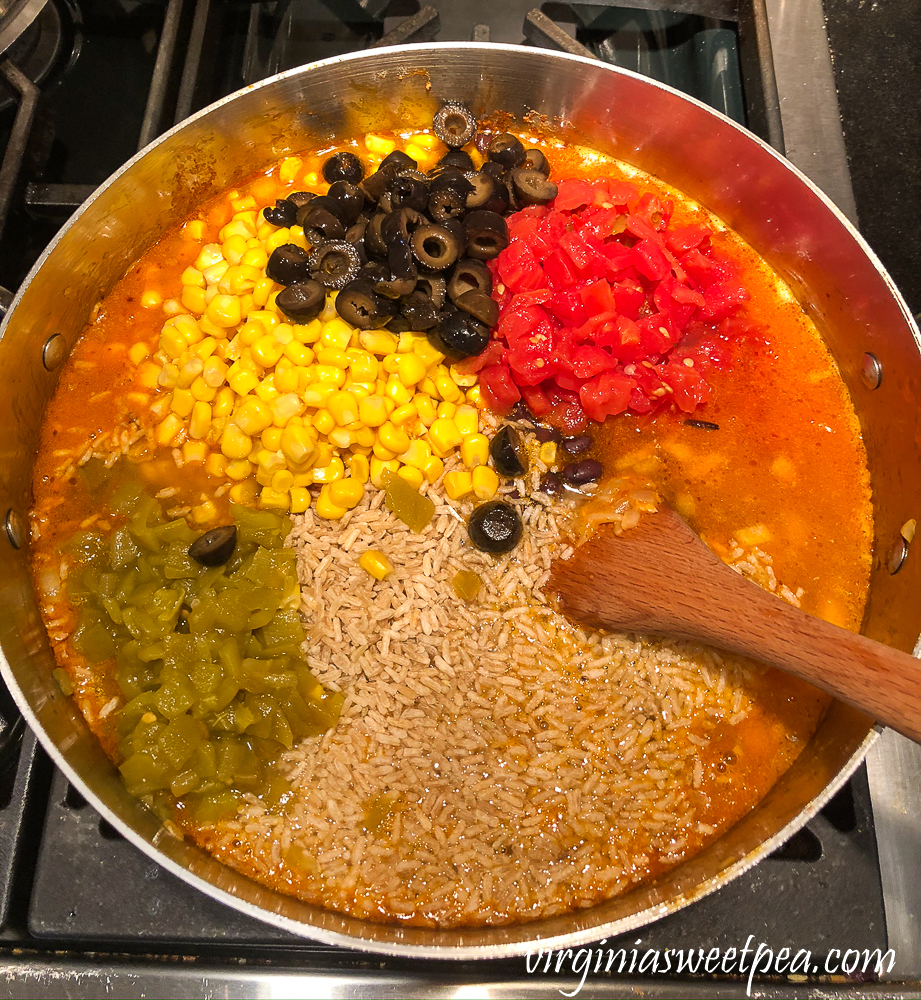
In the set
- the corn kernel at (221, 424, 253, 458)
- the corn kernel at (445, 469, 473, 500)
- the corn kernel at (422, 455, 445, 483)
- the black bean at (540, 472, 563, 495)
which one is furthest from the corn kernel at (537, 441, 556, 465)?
the corn kernel at (221, 424, 253, 458)

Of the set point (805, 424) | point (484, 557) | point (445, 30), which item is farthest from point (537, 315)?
point (445, 30)

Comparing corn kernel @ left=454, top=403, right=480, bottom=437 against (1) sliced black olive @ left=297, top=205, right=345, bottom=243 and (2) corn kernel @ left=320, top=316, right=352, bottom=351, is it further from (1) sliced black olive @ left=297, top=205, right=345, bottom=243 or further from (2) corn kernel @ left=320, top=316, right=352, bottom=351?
(1) sliced black olive @ left=297, top=205, right=345, bottom=243

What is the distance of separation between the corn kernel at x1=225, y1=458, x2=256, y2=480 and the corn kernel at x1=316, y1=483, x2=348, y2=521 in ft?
0.92

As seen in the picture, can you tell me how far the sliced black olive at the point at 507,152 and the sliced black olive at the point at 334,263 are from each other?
0.78 m

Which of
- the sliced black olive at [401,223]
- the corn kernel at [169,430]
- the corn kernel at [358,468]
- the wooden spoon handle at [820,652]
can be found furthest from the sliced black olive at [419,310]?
the wooden spoon handle at [820,652]

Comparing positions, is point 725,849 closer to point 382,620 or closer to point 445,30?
point 382,620

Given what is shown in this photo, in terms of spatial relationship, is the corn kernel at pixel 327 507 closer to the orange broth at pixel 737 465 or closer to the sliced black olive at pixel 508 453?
the orange broth at pixel 737 465

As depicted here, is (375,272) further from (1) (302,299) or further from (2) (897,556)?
(2) (897,556)

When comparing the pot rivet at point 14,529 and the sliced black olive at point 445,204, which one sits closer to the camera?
the pot rivet at point 14,529

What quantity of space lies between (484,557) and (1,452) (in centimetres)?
183

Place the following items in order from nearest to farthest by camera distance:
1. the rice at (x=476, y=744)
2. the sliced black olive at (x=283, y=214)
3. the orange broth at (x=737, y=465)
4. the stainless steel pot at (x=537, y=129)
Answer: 1. the stainless steel pot at (x=537, y=129)
2. the rice at (x=476, y=744)
3. the orange broth at (x=737, y=465)
4. the sliced black olive at (x=283, y=214)

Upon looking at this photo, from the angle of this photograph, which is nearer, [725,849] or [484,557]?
[725,849]

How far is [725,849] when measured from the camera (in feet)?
7.57

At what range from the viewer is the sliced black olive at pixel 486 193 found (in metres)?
2.79
